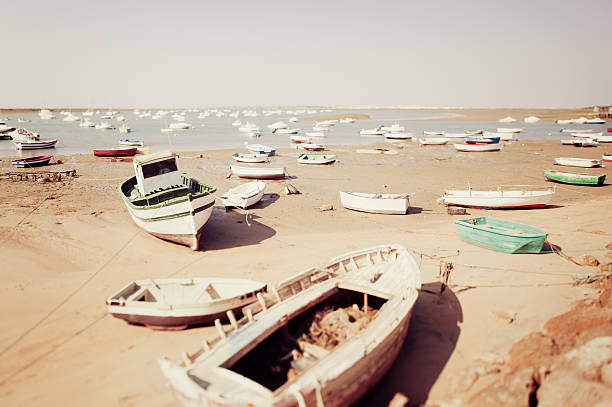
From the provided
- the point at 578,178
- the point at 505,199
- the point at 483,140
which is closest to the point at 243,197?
the point at 505,199

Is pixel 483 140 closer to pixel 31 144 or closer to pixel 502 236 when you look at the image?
pixel 502 236

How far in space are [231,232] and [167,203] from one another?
3743 millimetres

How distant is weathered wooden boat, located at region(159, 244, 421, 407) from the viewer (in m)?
5.05

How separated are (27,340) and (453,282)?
11.8m

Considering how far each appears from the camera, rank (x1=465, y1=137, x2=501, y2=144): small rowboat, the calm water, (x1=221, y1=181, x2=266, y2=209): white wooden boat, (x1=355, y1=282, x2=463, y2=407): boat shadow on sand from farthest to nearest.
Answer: the calm water < (x1=465, y1=137, x2=501, y2=144): small rowboat < (x1=221, y1=181, x2=266, y2=209): white wooden boat < (x1=355, y1=282, x2=463, y2=407): boat shadow on sand

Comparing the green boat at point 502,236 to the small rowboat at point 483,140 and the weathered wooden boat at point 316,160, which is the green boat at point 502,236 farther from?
the small rowboat at point 483,140

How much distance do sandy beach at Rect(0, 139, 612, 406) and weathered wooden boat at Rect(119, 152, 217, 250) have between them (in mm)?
802

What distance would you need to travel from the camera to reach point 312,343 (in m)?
7.24

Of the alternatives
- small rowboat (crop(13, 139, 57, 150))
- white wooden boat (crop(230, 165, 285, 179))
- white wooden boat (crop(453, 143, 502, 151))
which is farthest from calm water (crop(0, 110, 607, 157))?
white wooden boat (crop(453, 143, 502, 151))

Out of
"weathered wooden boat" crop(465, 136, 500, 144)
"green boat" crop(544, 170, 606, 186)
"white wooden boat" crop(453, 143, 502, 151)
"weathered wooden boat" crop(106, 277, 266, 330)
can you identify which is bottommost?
"weathered wooden boat" crop(106, 277, 266, 330)

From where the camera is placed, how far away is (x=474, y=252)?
515 inches

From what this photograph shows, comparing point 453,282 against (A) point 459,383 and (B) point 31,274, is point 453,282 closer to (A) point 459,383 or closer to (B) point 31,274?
(A) point 459,383

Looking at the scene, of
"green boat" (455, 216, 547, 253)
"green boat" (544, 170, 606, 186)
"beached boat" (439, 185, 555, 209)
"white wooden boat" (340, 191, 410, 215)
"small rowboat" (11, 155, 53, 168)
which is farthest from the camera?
"small rowboat" (11, 155, 53, 168)

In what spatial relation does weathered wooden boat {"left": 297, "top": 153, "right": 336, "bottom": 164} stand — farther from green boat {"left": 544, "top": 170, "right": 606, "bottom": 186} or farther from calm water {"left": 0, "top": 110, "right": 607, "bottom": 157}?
green boat {"left": 544, "top": 170, "right": 606, "bottom": 186}
